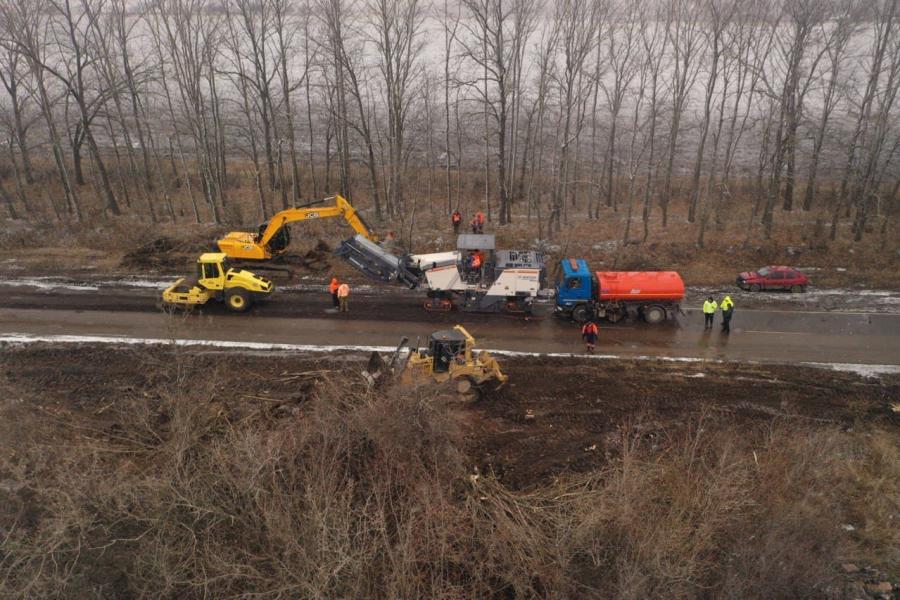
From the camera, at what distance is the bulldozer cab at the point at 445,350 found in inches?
518

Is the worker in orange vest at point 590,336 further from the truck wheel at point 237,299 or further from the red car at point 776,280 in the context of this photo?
the truck wheel at point 237,299

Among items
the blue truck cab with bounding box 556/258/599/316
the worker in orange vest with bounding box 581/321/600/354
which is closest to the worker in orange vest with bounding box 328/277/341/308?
the blue truck cab with bounding box 556/258/599/316

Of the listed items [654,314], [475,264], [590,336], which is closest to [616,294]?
[654,314]

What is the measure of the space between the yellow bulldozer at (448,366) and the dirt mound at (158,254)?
1681 centimetres

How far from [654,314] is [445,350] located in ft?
32.1

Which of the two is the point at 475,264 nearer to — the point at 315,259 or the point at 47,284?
the point at 315,259

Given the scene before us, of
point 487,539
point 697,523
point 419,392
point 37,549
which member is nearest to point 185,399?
point 37,549

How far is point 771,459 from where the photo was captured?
10.2m

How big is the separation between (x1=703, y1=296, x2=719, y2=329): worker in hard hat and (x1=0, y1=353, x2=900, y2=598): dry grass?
8.08m

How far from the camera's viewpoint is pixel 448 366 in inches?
525

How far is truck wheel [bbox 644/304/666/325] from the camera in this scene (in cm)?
1923

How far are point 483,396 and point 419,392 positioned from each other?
13.4 feet

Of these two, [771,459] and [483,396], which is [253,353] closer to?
[483,396]

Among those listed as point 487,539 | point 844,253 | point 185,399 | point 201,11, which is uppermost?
point 201,11
